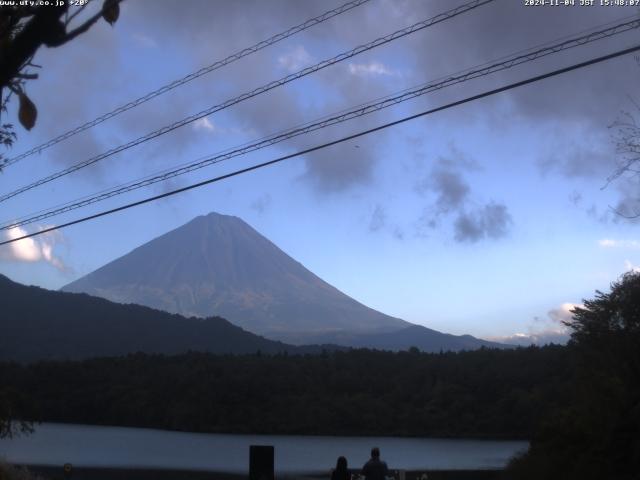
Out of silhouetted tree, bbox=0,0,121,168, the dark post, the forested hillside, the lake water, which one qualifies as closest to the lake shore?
the lake water

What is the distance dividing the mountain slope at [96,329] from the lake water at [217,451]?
1522 inches

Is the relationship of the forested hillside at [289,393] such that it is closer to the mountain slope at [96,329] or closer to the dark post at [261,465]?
the mountain slope at [96,329]

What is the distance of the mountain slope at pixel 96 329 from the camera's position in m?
115

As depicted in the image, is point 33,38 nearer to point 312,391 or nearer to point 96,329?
point 312,391

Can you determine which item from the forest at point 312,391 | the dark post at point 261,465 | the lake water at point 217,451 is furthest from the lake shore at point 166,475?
the forest at point 312,391

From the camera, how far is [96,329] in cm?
12694

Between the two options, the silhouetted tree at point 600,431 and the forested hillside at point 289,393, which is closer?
the silhouetted tree at point 600,431

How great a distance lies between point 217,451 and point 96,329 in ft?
244

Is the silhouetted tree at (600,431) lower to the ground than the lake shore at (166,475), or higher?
higher

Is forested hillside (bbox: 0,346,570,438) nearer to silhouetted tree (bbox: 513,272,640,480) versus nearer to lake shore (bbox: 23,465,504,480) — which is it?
lake shore (bbox: 23,465,504,480)

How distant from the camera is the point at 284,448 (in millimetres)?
61906

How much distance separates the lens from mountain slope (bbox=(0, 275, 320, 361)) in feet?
377

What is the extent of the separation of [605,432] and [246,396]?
74.7m

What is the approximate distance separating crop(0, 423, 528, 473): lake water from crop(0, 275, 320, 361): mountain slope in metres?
38.7
